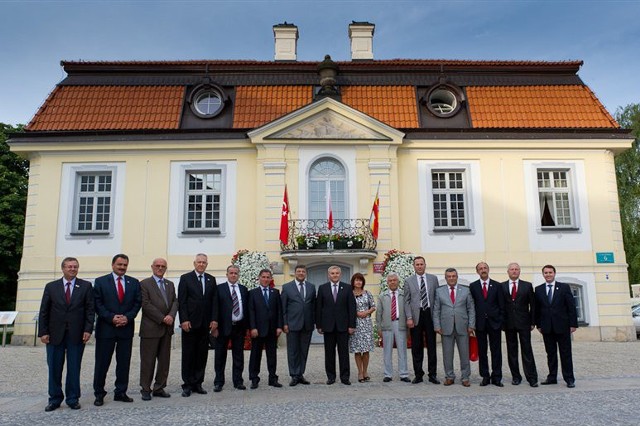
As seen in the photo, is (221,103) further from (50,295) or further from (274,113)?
(50,295)

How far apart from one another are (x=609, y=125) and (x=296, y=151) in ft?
30.9

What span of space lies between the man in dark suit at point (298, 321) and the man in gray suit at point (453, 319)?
193 centimetres

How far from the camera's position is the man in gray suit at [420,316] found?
7996 millimetres

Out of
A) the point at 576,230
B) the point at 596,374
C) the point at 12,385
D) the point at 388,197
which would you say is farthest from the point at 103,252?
the point at 576,230

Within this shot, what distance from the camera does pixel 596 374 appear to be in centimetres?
880

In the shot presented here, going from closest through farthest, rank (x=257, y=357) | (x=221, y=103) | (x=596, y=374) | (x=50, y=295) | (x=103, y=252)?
(x=50, y=295), (x=257, y=357), (x=596, y=374), (x=103, y=252), (x=221, y=103)

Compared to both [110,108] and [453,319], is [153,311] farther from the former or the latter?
[110,108]

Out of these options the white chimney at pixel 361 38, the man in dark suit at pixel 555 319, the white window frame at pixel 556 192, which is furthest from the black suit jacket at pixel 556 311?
the white chimney at pixel 361 38

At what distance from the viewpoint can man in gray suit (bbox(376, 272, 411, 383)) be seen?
26.7 ft

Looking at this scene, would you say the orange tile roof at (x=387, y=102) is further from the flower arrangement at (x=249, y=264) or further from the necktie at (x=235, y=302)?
the necktie at (x=235, y=302)

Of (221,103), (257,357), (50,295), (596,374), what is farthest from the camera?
(221,103)

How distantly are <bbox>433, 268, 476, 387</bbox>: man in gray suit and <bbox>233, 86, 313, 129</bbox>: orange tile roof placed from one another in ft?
30.1

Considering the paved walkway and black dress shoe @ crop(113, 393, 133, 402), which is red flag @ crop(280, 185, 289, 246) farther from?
black dress shoe @ crop(113, 393, 133, 402)

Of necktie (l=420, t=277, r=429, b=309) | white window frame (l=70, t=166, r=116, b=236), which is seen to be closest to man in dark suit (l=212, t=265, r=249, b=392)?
necktie (l=420, t=277, r=429, b=309)
